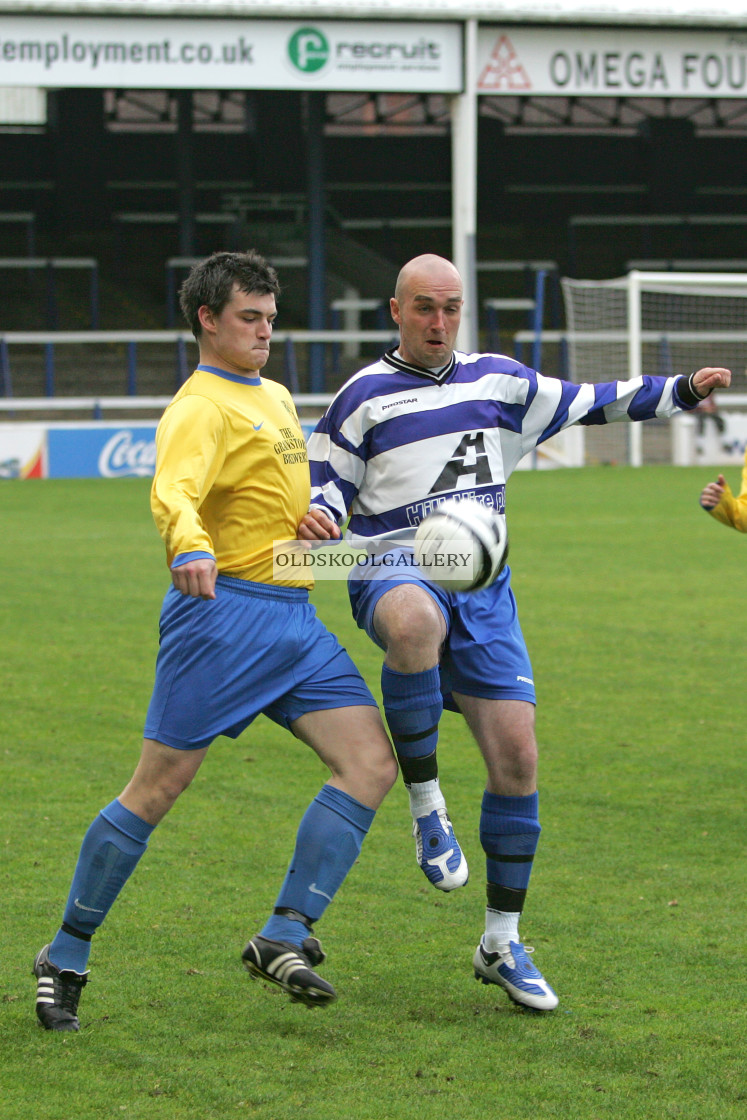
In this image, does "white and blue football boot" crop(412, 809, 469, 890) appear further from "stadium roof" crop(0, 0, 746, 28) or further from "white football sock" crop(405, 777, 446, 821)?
"stadium roof" crop(0, 0, 746, 28)

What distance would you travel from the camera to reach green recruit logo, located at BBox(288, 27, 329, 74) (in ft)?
67.7

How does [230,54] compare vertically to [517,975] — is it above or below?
above

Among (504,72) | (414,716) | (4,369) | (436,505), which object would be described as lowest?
(414,716)

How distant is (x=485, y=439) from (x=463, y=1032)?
1.49 meters

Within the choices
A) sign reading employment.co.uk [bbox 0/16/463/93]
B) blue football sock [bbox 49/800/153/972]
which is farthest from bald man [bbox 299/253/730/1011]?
sign reading employment.co.uk [bbox 0/16/463/93]

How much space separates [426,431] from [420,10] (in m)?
18.8

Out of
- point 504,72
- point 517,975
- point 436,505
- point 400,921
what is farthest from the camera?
point 504,72

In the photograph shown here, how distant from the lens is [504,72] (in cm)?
2141

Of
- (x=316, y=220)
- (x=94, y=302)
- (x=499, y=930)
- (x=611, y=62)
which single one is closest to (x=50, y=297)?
(x=94, y=302)

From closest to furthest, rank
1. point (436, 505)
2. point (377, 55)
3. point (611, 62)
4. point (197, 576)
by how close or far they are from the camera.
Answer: point (197, 576) < point (436, 505) < point (377, 55) < point (611, 62)

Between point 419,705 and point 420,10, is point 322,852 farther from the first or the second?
point 420,10

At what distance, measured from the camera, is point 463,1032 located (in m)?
3.22

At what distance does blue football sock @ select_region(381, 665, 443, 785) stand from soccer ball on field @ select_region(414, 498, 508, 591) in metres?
0.24

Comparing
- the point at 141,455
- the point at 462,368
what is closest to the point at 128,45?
the point at 141,455
